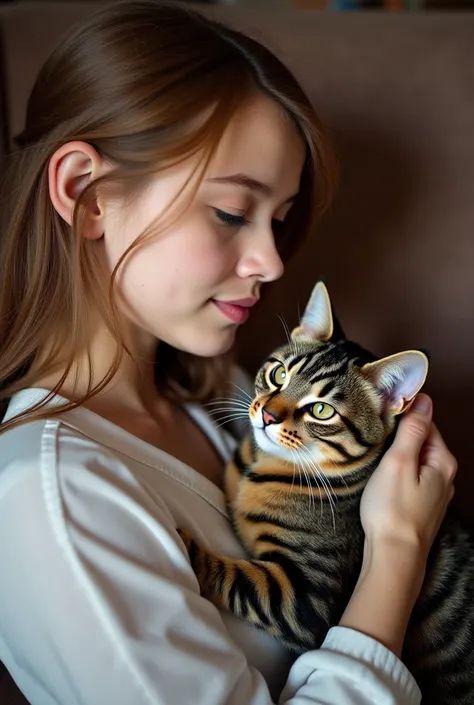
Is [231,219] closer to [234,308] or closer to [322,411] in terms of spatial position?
[234,308]

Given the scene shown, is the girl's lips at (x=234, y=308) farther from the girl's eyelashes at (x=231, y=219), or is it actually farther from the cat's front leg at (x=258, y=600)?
the cat's front leg at (x=258, y=600)

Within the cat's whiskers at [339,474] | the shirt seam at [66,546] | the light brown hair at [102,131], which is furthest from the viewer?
the cat's whiskers at [339,474]

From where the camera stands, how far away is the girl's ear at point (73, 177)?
2.82ft

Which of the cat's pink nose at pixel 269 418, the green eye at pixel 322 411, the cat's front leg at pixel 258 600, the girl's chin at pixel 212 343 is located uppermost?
the girl's chin at pixel 212 343

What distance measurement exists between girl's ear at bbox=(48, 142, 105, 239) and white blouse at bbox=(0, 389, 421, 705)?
0.88 feet

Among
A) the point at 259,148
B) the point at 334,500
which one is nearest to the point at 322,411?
the point at 334,500

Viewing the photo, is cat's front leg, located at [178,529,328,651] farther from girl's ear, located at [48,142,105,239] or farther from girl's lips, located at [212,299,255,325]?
girl's ear, located at [48,142,105,239]

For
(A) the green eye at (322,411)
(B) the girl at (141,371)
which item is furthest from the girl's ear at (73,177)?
(A) the green eye at (322,411)

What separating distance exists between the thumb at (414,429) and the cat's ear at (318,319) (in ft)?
0.58

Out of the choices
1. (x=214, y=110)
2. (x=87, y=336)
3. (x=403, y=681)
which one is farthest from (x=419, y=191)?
(x=403, y=681)

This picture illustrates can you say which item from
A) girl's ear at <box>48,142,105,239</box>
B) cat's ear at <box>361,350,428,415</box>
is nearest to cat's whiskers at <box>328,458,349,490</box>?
cat's ear at <box>361,350,428,415</box>

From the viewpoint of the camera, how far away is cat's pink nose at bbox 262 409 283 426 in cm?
94

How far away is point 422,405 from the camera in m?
0.99

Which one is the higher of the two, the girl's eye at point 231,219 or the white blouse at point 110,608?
the girl's eye at point 231,219
